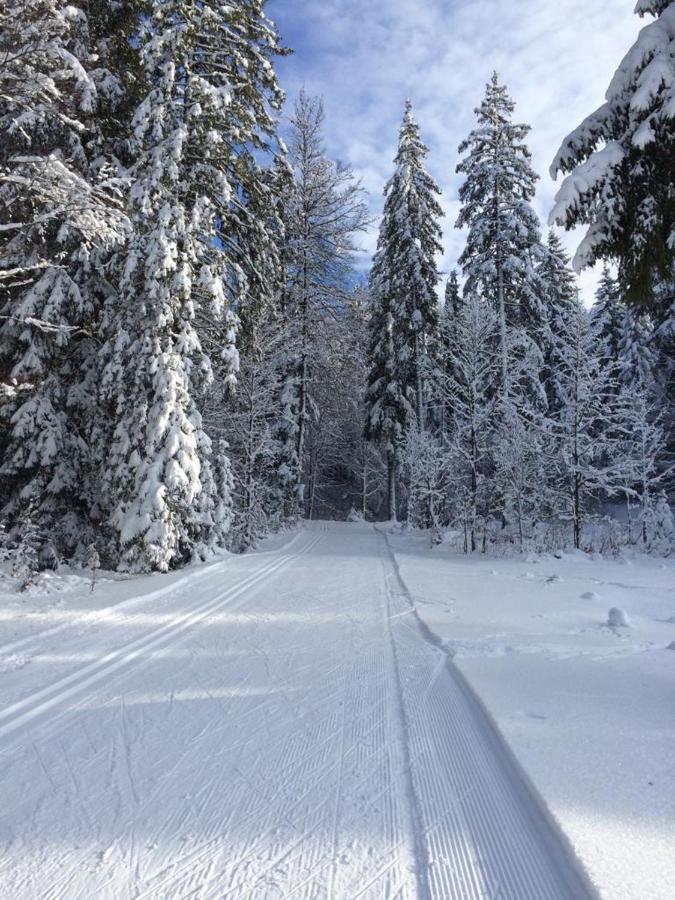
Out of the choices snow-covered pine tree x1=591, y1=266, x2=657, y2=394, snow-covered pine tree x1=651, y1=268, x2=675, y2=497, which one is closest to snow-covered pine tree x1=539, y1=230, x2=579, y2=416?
snow-covered pine tree x1=591, y1=266, x2=657, y2=394

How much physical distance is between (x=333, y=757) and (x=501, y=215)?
18760mm

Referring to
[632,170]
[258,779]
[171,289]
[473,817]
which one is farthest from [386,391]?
[473,817]

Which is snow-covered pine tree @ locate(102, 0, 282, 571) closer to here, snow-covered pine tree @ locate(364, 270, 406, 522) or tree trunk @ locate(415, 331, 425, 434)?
tree trunk @ locate(415, 331, 425, 434)

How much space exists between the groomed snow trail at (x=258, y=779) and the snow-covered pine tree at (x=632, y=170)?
4.41 meters

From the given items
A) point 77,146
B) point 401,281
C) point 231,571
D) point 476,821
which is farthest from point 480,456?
point 476,821

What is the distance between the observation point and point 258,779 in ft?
9.30

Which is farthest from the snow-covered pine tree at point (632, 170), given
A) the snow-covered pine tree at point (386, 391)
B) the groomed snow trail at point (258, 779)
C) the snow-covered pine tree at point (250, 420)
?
the snow-covered pine tree at point (386, 391)

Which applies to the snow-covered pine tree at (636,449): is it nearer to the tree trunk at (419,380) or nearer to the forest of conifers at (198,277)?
the forest of conifers at (198,277)

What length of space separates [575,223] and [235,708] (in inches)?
215

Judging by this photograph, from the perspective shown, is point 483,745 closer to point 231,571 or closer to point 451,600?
point 451,600

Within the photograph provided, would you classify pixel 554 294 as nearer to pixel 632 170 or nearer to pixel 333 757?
pixel 632 170

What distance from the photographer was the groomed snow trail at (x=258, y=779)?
2.12 m

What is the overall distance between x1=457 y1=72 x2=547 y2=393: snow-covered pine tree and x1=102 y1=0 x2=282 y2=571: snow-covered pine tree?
930 centimetres

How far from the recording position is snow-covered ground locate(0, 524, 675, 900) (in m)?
2.13
